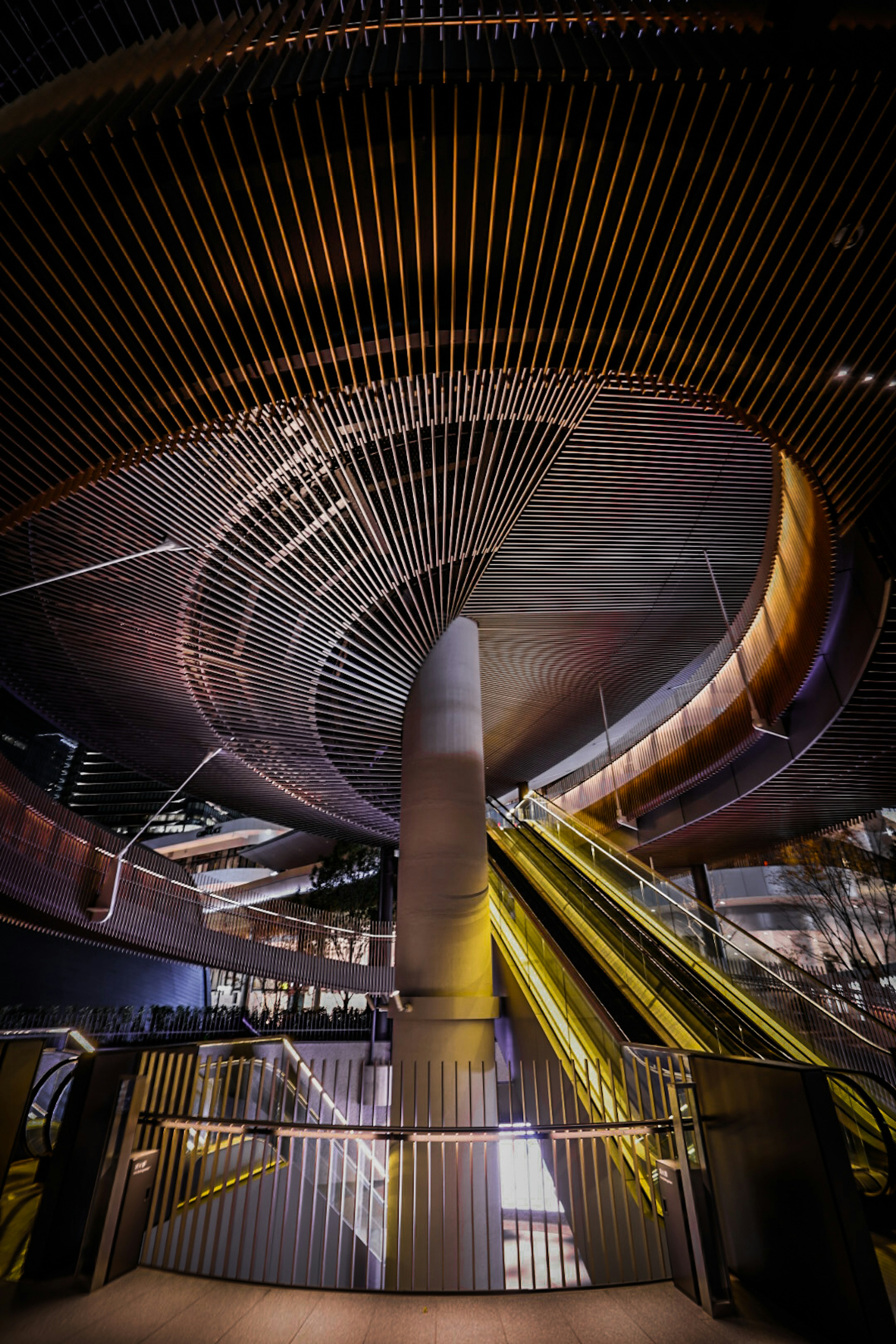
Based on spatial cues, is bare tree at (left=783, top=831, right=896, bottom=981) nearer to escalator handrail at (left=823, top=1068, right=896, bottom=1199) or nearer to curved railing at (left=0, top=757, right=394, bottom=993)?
curved railing at (left=0, top=757, right=394, bottom=993)

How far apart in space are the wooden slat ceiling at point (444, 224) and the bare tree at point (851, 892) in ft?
41.7

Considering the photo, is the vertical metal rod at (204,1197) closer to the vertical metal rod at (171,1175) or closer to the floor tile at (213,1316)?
the vertical metal rod at (171,1175)

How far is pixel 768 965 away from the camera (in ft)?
23.3

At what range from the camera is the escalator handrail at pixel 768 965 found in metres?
6.14

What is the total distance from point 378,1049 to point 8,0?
55.0 ft

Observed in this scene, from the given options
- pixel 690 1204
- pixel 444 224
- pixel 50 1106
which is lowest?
pixel 690 1204

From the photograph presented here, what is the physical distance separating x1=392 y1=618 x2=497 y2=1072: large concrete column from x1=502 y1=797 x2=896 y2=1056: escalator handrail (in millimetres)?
2241

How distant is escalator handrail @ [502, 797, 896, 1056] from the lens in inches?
242

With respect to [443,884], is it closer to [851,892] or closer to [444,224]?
[444,224]

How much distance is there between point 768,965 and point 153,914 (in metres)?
9.45

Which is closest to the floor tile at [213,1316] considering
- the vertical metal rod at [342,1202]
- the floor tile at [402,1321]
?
the vertical metal rod at [342,1202]

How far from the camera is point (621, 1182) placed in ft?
14.9

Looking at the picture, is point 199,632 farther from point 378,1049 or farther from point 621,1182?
point 378,1049

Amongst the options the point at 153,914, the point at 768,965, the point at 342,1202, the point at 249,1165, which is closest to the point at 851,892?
the point at 768,965
